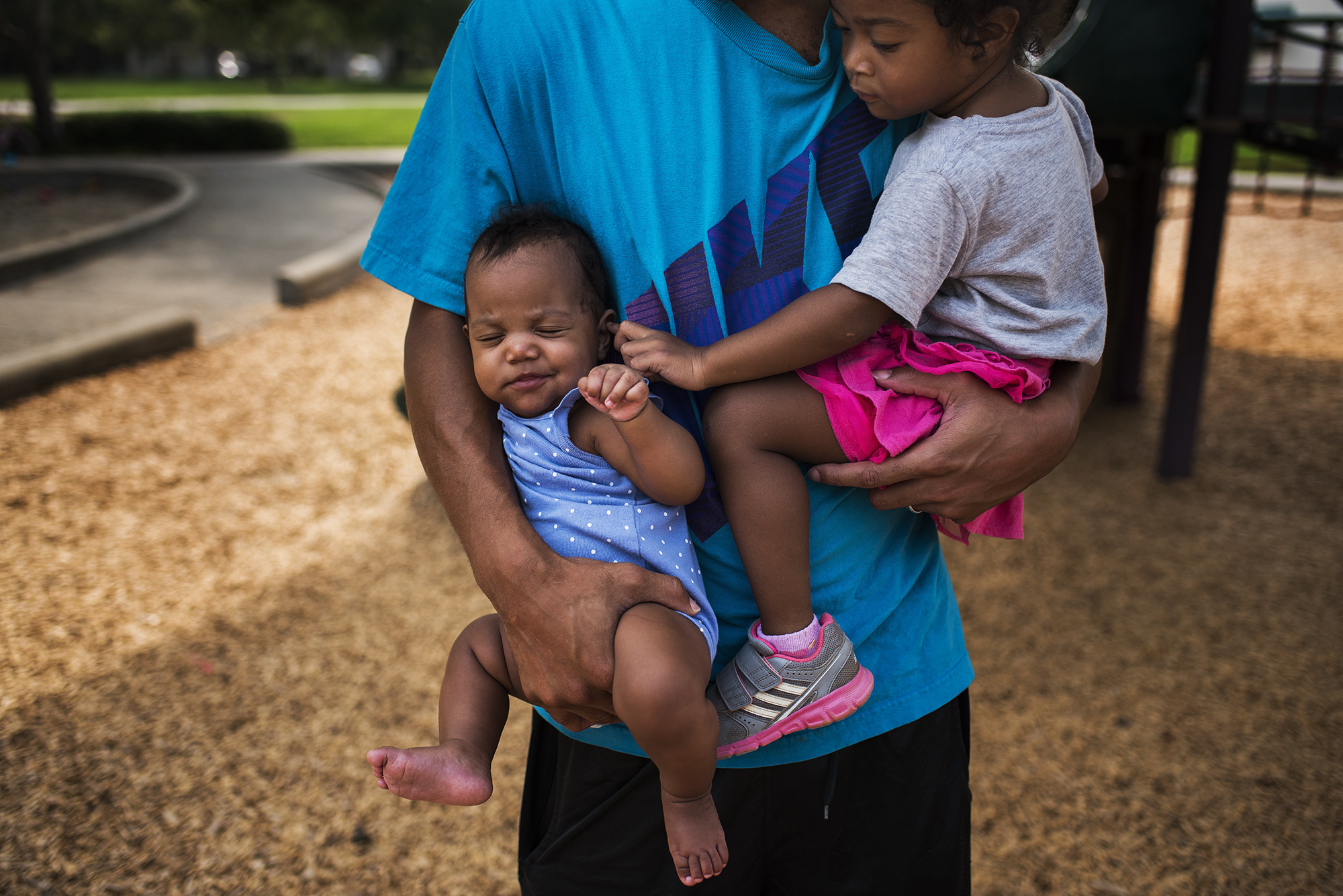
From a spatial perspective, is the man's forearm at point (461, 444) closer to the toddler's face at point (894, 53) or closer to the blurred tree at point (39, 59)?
the toddler's face at point (894, 53)

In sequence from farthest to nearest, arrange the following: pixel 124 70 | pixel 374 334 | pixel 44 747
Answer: pixel 124 70
pixel 374 334
pixel 44 747

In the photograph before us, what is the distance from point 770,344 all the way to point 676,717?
1.65 feet

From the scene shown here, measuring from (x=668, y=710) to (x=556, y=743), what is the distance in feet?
1.42

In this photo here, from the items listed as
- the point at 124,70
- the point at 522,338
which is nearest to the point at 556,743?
the point at 522,338

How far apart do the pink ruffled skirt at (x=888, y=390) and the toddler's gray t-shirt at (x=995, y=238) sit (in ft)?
0.16

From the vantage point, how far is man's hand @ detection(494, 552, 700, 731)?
48.1 inches

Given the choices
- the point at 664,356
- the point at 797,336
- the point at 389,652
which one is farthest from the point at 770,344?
the point at 389,652

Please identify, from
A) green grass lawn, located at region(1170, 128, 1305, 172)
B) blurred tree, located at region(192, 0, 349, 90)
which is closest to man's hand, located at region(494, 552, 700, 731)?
green grass lawn, located at region(1170, 128, 1305, 172)

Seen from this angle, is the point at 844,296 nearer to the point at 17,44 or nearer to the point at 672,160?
the point at 672,160

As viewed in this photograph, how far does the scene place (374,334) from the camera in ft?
24.1

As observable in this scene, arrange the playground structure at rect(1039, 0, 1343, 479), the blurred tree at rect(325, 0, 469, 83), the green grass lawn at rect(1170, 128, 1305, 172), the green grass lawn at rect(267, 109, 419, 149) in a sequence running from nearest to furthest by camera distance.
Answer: the playground structure at rect(1039, 0, 1343, 479) < the green grass lawn at rect(1170, 128, 1305, 172) < the green grass lawn at rect(267, 109, 419, 149) < the blurred tree at rect(325, 0, 469, 83)

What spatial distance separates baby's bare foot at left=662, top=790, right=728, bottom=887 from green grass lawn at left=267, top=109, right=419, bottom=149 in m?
17.0

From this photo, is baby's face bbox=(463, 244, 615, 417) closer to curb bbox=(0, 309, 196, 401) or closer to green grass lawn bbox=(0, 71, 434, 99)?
curb bbox=(0, 309, 196, 401)

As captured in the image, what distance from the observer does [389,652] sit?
148 inches
